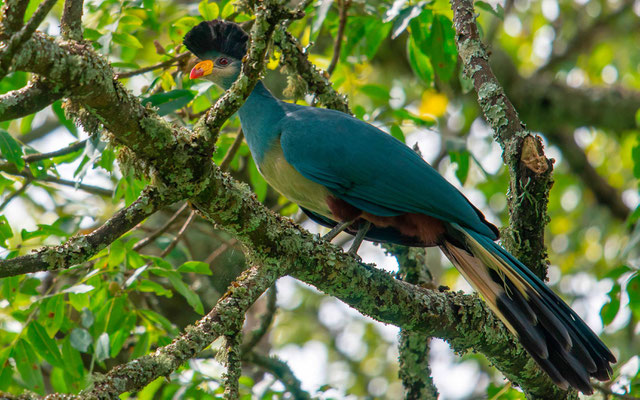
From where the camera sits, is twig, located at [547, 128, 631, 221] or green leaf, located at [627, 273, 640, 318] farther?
twig, located at [547, 128, 631, 221]

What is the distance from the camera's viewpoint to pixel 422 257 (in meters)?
4.46

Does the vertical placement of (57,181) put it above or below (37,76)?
above

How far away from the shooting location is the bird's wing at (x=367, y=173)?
369 cm

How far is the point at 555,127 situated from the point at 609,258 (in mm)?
3082

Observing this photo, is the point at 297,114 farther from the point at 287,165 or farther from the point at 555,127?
the point at 555,127

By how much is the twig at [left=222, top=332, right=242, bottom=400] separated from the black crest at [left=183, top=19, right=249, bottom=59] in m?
2.33

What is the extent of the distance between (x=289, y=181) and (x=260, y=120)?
0.46m

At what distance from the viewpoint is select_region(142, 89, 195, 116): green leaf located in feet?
11.2

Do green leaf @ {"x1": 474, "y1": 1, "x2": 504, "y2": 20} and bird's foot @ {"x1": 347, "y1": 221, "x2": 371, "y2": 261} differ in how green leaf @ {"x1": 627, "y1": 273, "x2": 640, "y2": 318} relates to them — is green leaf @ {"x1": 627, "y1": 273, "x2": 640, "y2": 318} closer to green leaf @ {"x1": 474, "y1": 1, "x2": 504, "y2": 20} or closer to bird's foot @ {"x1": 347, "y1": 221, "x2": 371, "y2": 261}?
bird's foot @ {"x1": 347, "y1": 221, "x2": 371, "y2": 261}

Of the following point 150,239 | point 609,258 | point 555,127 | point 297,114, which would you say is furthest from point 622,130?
point 150,239

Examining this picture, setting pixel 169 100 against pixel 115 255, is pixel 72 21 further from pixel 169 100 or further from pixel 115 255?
pixel 115 255

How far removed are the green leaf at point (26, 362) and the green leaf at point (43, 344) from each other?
0.07 metres

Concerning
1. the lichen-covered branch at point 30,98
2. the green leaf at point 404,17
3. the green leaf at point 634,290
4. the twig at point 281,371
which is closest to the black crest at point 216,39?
the green leaf at point 404,17

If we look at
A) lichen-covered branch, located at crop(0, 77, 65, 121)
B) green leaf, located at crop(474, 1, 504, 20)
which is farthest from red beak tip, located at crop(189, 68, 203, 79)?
lichen-covered branch, located at crop(0, 77, 65, 121)
